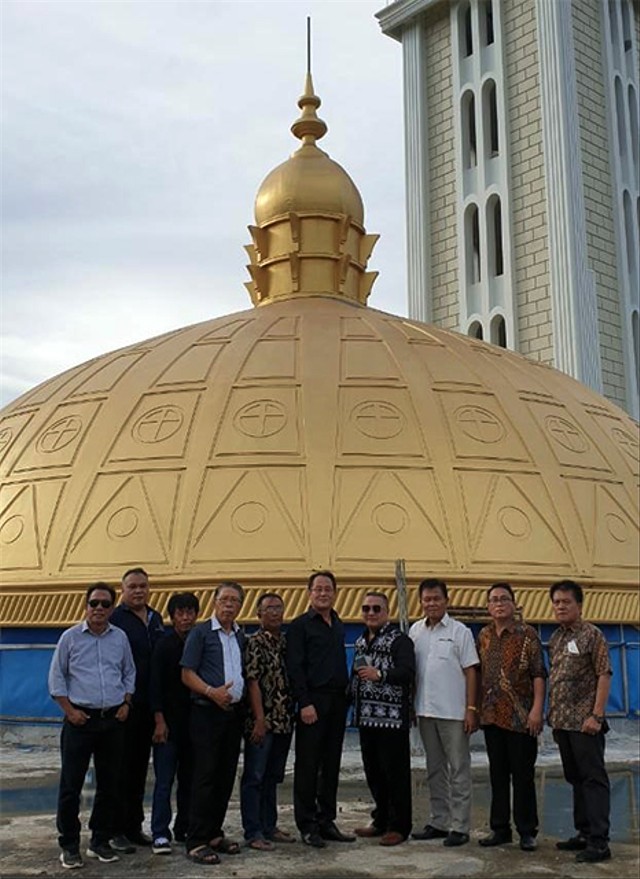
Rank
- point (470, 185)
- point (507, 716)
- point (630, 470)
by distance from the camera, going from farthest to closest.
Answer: point (470, 185)
point (630, 470)
point (507, 716)

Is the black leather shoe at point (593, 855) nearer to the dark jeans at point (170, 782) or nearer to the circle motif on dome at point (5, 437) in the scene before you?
the dark jeans at point (170, 782)

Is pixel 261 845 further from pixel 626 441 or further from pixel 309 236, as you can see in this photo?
pixel 309 236

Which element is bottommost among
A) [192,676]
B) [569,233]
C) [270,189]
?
[192,676]

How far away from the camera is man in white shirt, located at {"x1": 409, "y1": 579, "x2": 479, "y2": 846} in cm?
646

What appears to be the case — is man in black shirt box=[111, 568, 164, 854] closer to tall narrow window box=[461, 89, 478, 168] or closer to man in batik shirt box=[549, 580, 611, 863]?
man in batik shirt box=[549, 580, 611, 863]

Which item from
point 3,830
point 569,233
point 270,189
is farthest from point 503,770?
point 569,233

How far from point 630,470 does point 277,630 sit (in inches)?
327

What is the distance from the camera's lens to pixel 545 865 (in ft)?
19.0

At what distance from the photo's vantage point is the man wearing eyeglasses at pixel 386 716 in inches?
252

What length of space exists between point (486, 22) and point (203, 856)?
107 ft

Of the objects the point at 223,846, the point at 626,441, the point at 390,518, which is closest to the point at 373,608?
the point at 223,846

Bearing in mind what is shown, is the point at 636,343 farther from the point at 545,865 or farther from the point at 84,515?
the point at 545,865

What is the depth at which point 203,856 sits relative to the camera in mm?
5902

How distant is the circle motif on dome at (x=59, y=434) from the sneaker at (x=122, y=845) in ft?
24.7
